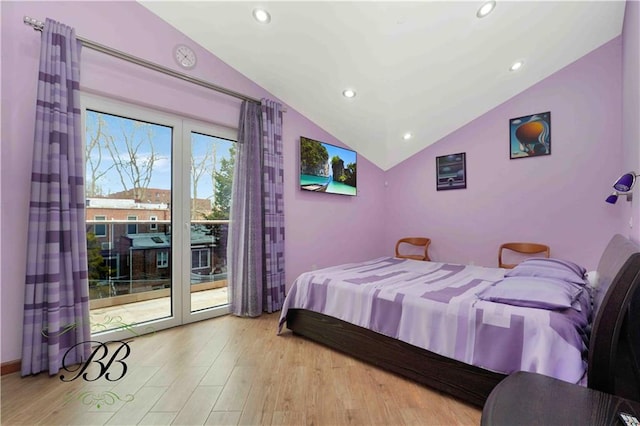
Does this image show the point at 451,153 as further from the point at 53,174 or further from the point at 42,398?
the point at 42,398

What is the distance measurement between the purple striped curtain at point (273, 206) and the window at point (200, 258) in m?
0.67

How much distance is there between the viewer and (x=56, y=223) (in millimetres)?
1938

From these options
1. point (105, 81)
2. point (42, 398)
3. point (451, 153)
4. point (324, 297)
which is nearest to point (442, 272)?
point (324, 297)

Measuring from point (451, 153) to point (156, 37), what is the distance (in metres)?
4.02

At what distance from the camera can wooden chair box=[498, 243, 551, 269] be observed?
11.3ft

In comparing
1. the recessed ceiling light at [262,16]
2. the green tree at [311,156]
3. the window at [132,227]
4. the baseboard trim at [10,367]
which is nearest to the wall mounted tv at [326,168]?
the green tree at [311,156]

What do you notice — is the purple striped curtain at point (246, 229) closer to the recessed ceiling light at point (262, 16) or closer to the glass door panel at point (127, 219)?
the glass door panel at point (127, 219)

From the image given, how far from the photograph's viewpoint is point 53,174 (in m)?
1.94

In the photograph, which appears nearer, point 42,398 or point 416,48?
point 42,398

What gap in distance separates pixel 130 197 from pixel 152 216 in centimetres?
26

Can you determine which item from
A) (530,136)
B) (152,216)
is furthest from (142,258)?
(530,136)

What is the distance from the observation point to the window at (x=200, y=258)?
303 centimetres

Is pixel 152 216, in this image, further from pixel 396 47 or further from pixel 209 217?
pixel 396 47

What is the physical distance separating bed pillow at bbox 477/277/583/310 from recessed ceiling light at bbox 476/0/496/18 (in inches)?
95.5
